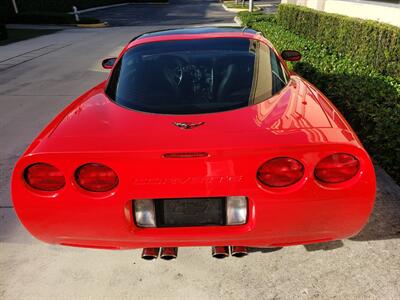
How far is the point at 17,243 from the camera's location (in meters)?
2.62

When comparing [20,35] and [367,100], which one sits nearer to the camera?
[367,100]

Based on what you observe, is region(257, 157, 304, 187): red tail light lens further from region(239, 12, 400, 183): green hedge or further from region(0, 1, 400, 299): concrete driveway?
region(239, 12, 400, 183): green hedge

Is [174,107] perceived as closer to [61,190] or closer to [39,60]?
[61,190]

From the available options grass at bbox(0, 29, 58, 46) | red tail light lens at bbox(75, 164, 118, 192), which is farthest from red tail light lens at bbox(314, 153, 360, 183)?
grass at bbox(0, 29, 58, 46)

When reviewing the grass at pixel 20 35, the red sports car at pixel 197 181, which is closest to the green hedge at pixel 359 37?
the red sports car at pixel 197 181

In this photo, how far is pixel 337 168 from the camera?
180 centimetres

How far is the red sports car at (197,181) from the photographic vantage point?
174 cm

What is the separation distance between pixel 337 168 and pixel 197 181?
73 cm

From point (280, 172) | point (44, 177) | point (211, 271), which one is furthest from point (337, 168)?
point (44, 177)

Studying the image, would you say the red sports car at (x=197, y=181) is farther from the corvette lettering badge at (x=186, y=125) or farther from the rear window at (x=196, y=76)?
the rear window at (x=196, y=76)

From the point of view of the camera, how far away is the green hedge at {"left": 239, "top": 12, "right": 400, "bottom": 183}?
11.1 ft

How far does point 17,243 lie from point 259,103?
2.08 m

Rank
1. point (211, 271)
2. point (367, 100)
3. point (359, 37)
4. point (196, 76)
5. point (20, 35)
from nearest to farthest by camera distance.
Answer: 1. point (211, 271)
2. point (196, 76)
3. point (367, 100)
4. point (359, 37)
5. point (20, 35)

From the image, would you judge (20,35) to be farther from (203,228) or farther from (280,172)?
(280,172)
